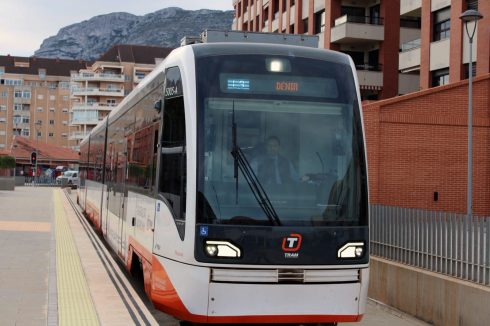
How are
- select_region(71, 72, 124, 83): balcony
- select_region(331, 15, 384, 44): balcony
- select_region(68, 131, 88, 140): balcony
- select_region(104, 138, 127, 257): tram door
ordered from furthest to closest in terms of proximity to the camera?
select_region(68, 131, 88, 140): balcony, select_region(71, 72, 124, 83): balcony, select_region(331, 15, 384, 44): balcony, select_region(104, 138, 127, 257): tram door

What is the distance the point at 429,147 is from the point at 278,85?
15.2 meters

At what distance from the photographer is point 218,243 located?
22.0 feet

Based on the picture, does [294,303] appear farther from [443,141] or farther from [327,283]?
[443,141]

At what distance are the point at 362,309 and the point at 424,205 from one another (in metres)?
15.7

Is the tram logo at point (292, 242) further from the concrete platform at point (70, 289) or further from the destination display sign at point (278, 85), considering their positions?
the concrete platform at point (70, 289)

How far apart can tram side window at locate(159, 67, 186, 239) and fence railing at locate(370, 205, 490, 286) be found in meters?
4.05

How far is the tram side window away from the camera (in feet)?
23.0

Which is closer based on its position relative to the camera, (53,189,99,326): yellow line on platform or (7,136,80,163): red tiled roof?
(53,189,99,326): yellow line on platform

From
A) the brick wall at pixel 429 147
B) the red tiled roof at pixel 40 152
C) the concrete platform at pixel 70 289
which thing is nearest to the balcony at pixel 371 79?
the brick wall at pixel 429 147

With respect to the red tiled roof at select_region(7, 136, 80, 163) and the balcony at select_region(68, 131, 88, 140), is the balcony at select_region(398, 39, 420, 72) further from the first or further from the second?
the balcony at select_region(68, 131, 88, 140)

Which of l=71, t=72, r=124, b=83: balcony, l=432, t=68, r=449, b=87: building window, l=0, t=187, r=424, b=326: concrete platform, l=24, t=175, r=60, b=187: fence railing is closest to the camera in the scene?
l=0, t=187, r=424, b=326: concrete platform

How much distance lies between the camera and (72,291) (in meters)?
9.79

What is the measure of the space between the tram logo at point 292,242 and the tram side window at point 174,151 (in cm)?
104

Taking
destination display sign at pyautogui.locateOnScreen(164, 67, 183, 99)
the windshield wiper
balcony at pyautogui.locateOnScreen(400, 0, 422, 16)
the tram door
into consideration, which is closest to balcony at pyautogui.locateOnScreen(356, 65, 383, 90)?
balcony at pyautogui.locateOnScreen(400, 0, 422, 16)
